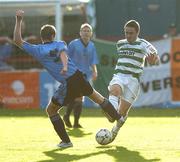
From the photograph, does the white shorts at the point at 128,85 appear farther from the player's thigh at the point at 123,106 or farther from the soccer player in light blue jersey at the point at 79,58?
the soccer player in light blue jersey at the point at 79,58

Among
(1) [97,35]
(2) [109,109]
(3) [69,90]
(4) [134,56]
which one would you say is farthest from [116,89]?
(1) [97,35]

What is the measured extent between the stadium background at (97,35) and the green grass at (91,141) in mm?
2356

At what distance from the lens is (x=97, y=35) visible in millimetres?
22531

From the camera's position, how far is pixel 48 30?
1023 centimetres

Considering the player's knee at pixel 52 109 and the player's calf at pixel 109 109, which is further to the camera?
the player's calf at pixel 109 109

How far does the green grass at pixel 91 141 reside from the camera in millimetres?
9438

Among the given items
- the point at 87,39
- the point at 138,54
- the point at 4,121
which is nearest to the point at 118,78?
the point at 138,54

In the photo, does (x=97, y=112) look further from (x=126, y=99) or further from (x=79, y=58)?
(x=126, y=99)

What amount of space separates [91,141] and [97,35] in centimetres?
1143

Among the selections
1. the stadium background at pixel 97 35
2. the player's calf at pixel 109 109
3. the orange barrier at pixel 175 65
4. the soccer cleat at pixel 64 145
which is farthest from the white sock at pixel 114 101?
the orange barrier at pixel 175 65

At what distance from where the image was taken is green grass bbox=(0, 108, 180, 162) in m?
9.44

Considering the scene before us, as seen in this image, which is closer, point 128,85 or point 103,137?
point 103,137

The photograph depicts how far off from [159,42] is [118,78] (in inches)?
335

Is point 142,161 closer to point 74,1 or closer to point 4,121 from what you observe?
point 4,121
